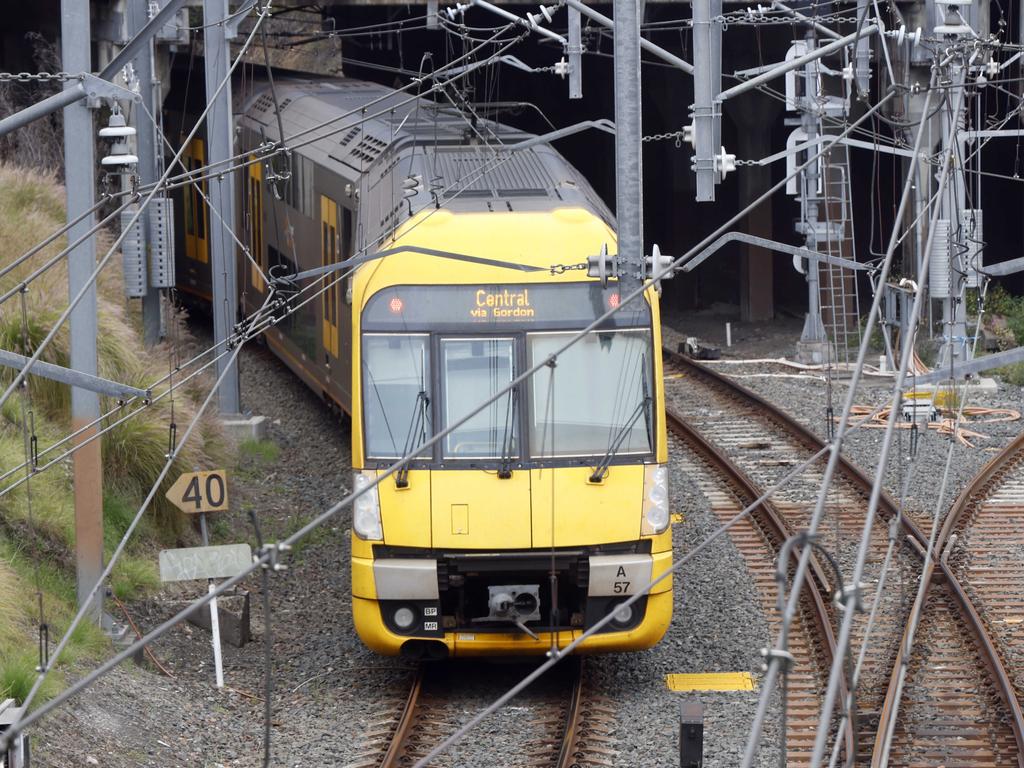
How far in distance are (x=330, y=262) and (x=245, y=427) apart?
131 inches

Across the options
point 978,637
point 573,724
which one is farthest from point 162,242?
point 978,637

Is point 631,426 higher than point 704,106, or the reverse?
point 704,106

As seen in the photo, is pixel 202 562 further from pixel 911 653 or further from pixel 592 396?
pixel 911 653

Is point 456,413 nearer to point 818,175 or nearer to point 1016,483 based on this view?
point 1016,483

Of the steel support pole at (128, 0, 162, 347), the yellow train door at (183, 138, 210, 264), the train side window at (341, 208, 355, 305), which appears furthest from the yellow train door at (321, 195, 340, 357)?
the yellow train door at (183, 138, 210, 264)

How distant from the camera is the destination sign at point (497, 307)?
10.6 m

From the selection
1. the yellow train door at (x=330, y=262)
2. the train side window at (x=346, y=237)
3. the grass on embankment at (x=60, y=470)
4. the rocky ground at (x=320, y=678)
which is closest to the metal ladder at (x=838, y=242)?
the rocky ground at (x=320, y=678)

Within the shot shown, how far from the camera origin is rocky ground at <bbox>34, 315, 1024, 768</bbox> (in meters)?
9.59

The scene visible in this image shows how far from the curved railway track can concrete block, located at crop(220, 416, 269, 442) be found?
513cm

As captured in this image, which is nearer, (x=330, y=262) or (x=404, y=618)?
(x=404, y=618)

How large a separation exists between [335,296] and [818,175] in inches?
408

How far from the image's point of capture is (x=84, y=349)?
11.3 metres

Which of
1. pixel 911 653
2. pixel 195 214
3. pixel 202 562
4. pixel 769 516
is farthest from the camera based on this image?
pixel 195 214

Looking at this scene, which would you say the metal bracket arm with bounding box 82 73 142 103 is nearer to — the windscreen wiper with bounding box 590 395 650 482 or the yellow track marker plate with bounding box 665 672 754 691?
the windscreen wiper with bounding box 590 395 650 482
